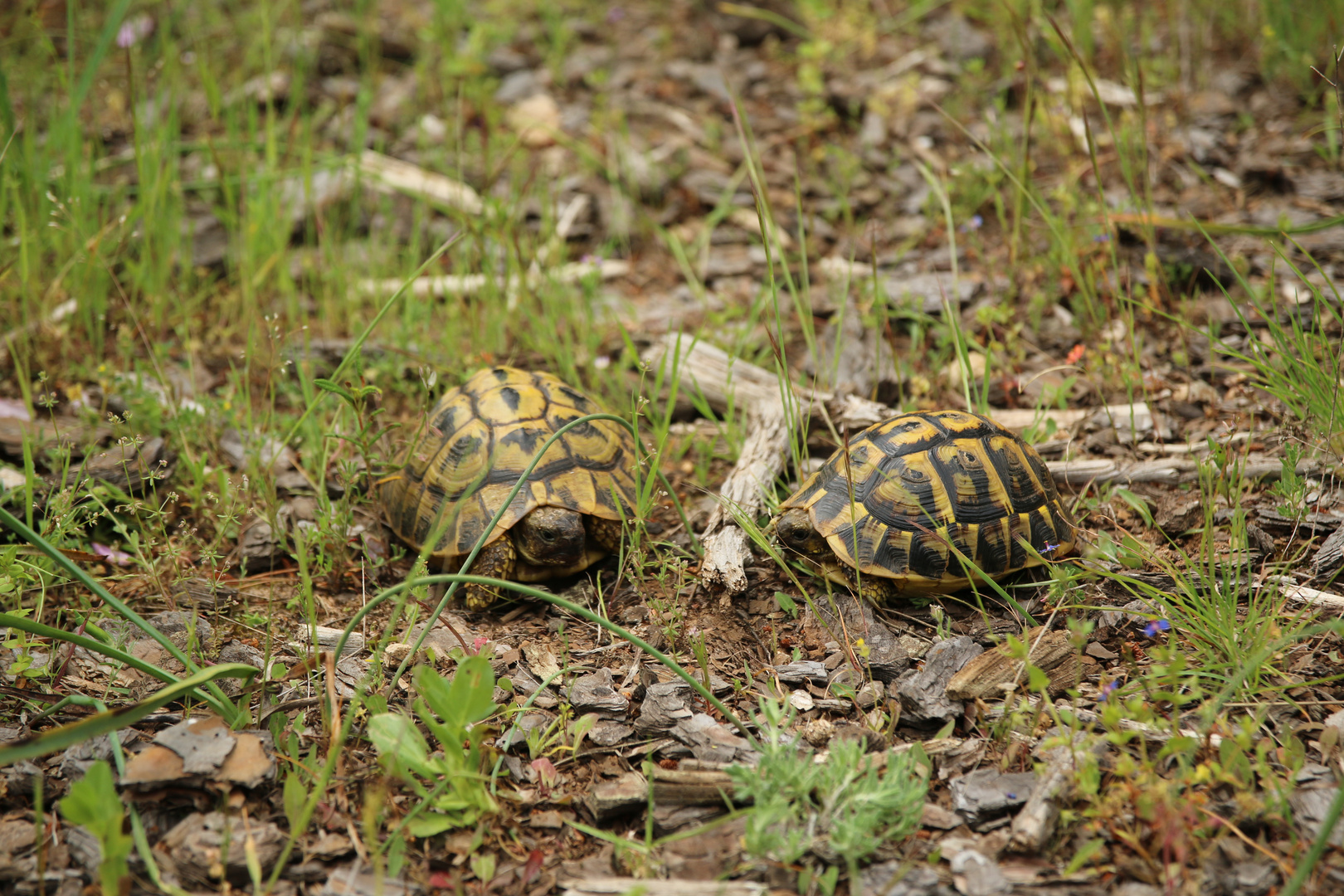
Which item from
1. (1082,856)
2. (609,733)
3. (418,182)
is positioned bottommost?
(609,733)

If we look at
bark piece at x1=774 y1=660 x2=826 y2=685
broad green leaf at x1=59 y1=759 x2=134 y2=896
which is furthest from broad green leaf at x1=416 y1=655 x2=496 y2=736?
bark piece at x1=774 y1=660 x2=826 y2=685

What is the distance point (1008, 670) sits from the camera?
2877mm

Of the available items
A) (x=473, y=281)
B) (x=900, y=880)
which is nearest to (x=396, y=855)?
(x=900, y=880)

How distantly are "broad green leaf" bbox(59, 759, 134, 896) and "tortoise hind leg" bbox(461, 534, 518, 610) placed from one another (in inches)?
57.0

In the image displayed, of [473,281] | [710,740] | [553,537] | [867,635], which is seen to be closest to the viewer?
[710,740]

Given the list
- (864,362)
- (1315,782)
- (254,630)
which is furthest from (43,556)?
(1315,782)

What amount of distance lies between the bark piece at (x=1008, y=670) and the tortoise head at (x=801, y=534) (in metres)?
0.71

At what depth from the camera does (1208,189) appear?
534 cm

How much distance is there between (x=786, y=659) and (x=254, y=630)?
76.3 inches

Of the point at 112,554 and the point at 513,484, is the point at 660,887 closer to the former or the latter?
the point at 513,484

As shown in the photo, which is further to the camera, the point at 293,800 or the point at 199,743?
the point at 199,743

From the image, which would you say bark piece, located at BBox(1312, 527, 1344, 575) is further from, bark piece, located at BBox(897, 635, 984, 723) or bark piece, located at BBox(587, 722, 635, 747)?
bark piece, located at BBox(587, 722, 635, 747)

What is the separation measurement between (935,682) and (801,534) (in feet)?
2.42

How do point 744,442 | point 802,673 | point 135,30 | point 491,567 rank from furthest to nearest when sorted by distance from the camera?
point 135,30 → point 744,442 → point 491,567 → point 802,673
